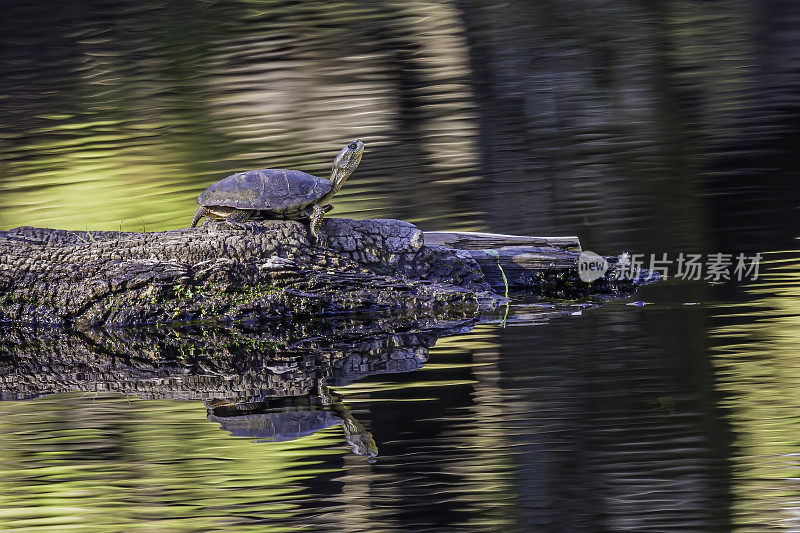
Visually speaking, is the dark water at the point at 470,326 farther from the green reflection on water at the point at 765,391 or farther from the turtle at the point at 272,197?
the turtle at the point at 272,197

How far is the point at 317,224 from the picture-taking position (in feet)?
26.1

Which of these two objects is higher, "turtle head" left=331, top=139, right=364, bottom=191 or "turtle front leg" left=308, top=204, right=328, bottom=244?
"turtle head" left=331, top=139, right=364, bottom=191

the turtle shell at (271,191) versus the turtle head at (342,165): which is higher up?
the turtle head at (342,165)

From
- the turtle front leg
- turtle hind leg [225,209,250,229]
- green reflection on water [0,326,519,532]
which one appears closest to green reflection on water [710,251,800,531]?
green reflection on water [0,326,519,532]

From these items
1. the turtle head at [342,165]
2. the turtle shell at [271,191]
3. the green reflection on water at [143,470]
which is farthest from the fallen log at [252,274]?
the green reflection on water at [143,470]

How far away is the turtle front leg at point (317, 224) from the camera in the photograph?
7.92 meters

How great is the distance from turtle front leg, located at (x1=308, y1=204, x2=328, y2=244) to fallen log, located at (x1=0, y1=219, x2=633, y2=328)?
39 mm

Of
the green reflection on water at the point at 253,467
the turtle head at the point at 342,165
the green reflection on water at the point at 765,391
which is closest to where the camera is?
the green reflection on water at the point at 765,391

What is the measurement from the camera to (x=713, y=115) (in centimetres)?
1396

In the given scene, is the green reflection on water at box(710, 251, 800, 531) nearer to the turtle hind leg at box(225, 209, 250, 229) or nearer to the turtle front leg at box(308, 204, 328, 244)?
the turtle front leg at box(308, 204, 328, 244)

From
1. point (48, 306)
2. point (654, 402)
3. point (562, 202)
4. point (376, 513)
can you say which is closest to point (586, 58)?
point (562, 202)

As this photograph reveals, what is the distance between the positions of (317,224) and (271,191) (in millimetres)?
381

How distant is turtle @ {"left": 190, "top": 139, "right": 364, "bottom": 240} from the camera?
7926mm

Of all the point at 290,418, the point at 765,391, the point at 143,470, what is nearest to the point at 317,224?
the point at 290,418
